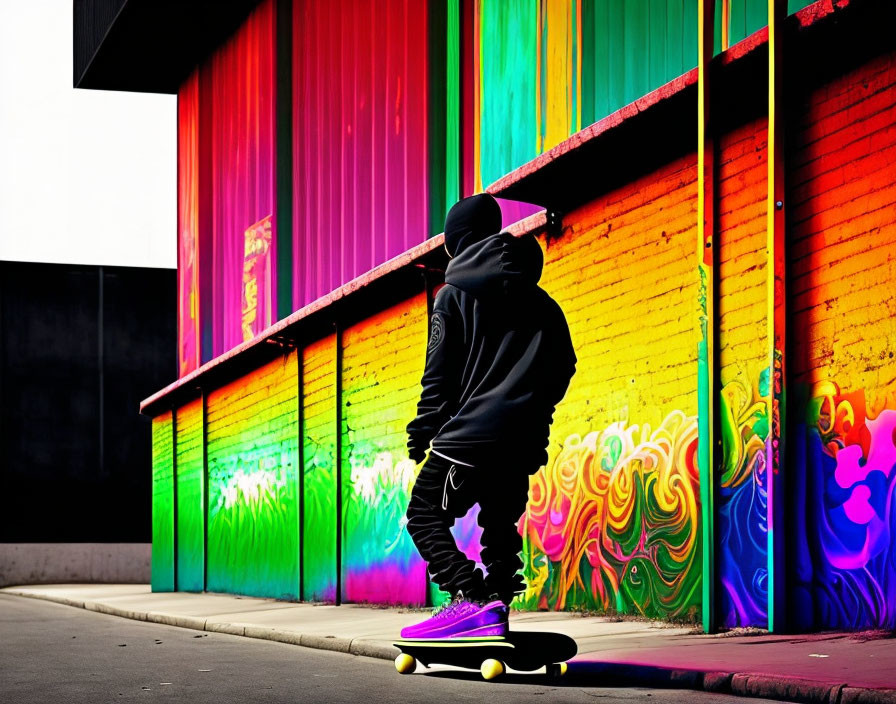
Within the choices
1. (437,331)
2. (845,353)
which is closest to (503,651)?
(437,331)

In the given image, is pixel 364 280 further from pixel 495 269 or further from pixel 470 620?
pixel 470 620

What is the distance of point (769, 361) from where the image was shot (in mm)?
8195

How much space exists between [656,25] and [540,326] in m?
4.85

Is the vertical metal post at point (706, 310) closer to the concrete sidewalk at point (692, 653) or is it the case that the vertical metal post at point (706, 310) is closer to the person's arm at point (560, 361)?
the concrete sidewalk at point (692, 653)

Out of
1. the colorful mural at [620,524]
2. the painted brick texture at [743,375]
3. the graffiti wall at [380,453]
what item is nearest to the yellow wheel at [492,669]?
the painted brick texture at [743,375]

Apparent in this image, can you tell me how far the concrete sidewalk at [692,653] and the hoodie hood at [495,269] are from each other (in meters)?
1.84

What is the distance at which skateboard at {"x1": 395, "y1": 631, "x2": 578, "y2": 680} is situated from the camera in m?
6.09

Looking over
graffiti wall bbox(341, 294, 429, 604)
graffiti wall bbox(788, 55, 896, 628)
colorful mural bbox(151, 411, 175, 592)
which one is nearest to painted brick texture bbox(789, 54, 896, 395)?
graffiti wall bbox(788, 55, 896, 628)

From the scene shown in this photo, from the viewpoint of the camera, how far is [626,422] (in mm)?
10148

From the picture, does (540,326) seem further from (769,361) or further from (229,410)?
(229,410)

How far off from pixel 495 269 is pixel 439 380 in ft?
1.91

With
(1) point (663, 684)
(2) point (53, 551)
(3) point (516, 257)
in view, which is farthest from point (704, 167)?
(2) point (53, 551)

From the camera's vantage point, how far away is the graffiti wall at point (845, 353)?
7461mm

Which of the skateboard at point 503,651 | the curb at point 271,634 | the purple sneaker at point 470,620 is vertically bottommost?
the curb at point 271,634
